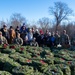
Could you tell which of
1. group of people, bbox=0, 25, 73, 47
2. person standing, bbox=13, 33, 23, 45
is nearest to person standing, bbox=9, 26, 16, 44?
group of people, bbox=0, 25, 73, 47

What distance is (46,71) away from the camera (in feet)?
32.1

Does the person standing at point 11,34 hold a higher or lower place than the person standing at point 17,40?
higher

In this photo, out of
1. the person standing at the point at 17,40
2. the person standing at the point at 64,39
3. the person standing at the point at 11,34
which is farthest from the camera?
the person standing at the point at 64,39

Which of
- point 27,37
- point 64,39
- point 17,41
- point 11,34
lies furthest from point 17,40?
point 64,39

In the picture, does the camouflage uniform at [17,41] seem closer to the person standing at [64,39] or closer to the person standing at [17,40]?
the person standing at [17,40]

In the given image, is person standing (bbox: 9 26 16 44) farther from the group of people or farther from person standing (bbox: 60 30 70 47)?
person standing (bbox: 60 30 70 47)

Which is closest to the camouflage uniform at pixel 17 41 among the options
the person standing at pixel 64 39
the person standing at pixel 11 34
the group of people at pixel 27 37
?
the group of people at pixel 27 37

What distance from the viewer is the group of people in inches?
607

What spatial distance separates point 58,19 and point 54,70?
57.5 m

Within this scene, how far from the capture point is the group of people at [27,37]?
607 inches

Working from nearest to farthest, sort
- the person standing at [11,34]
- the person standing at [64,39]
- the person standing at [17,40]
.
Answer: the person standing at [17,40] → the person standing at [11,34] → the person standing at [64,39]

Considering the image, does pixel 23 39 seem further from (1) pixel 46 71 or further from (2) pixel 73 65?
(1) pixel 46 71

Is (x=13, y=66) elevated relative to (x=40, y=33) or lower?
lower

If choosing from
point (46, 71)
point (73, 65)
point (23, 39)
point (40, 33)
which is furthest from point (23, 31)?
point (46, 71)
